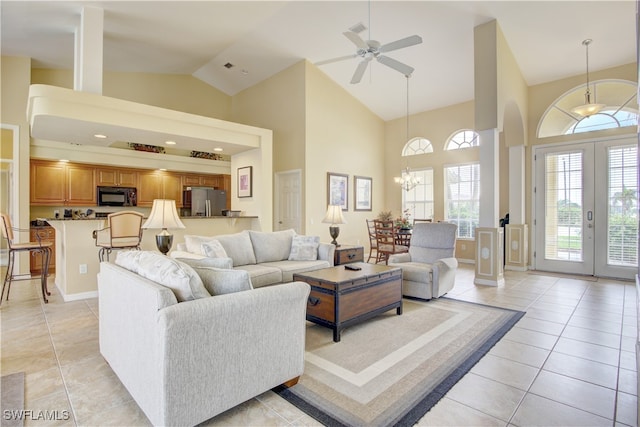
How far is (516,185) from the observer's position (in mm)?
6691

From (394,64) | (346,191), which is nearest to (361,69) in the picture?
(394,64)

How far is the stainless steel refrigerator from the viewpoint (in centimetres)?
821

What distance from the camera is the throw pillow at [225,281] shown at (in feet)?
6.63

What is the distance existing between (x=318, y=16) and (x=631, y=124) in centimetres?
565

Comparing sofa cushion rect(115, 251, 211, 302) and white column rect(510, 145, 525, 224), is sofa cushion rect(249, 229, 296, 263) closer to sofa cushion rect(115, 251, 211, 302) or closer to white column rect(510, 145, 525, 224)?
sofa cushion rect(115, 251, 211, 302)

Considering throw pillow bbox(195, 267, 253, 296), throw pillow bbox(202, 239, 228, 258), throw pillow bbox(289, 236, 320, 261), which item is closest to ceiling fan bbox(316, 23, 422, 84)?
throw pillow bbox(289, 236, 320, 261)

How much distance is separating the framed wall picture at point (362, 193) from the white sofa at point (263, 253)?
11.5 feet

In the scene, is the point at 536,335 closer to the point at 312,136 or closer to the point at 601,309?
the point at 601,309

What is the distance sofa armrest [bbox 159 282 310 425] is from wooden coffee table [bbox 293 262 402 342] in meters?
0.89

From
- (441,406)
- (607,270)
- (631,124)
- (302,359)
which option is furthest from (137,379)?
(631,124)

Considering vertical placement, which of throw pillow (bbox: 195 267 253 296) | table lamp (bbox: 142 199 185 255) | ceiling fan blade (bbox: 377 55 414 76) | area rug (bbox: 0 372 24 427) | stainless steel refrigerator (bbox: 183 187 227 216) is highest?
ceiling fan blade (bbox: 377 55 414 76)

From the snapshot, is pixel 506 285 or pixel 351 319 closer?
pixel 351 319

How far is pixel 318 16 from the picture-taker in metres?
5.48

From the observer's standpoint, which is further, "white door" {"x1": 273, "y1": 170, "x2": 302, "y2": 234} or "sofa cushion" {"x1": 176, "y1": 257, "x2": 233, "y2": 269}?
"white door" {"x1": 273, "y1": 170, "x2": 302, "y2": 234}
